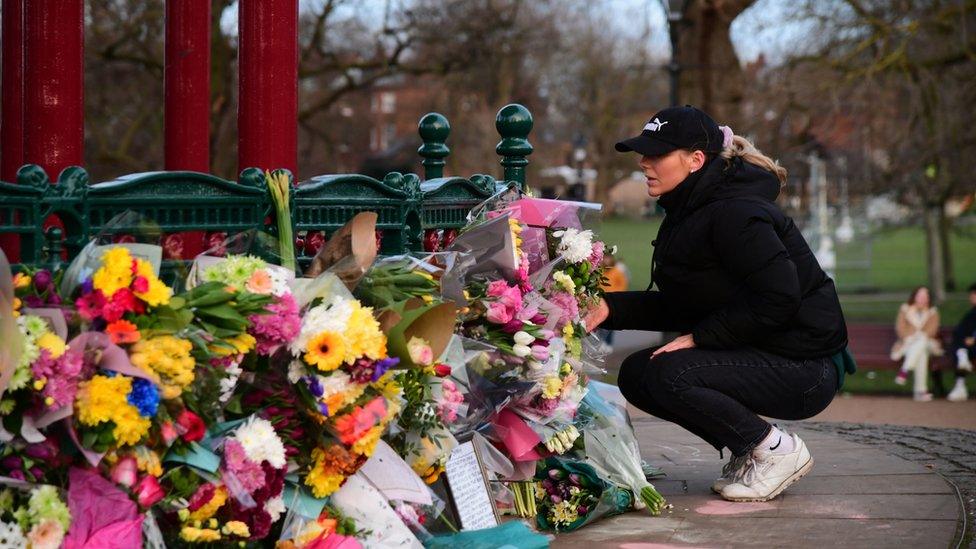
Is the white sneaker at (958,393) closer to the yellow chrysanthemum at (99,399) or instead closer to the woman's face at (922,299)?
the woman's face at (922,299)

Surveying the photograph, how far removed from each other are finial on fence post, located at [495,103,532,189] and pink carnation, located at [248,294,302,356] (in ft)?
7.63

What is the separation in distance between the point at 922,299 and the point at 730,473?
11505 mm

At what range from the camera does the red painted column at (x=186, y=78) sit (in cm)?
709

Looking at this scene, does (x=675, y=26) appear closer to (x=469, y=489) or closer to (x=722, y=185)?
(x=722, y=185)

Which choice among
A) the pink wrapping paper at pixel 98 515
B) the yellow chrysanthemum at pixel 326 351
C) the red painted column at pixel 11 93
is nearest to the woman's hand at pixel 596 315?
the yellow chrysanthemum at pixel 326 351

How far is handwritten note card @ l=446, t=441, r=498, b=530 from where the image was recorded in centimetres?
450

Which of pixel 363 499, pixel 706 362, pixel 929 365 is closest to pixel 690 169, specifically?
pixel 706 362

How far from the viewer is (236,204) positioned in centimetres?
414

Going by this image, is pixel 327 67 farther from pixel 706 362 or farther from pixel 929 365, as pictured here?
pixel 706 362

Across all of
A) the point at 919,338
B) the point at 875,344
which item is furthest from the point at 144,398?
the point at 875,344

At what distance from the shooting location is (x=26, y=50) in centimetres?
552

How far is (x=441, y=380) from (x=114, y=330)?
51.6 inches

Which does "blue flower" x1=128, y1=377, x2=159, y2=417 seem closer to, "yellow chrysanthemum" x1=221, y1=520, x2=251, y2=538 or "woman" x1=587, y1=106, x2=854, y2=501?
A: "yellow chrysanthemum" x1=221, y1=520, x2=251, y2=538

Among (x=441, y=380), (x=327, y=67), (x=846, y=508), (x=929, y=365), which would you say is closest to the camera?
(x=441, y=380)
